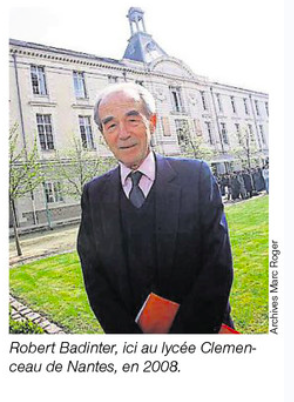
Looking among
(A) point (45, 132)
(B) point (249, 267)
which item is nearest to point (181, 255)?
(B) point (249, 267)

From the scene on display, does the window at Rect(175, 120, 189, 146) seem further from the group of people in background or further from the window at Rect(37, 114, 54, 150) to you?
the window at Rect(37, 114, 54, 150)

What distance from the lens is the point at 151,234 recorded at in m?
1.35

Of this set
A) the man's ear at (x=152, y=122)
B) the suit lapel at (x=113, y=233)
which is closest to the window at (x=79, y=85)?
the man's ear at (x=152, y=122)

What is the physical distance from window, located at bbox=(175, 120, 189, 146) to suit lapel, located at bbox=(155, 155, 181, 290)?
15.6 inches

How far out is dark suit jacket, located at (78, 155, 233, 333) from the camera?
4.36ft

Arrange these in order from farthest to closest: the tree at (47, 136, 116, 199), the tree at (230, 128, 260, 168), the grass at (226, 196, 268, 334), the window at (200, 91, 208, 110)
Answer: the window at (200, 91, 208, 110), the tree at (230, 128, 260, 168), the tree at (47, 136, 116, 199), the grass at (226, 196, 268, 334)

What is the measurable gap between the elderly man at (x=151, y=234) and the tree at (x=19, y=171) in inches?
21.3

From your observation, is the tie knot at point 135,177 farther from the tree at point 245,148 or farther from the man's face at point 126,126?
the tree at point 245,148

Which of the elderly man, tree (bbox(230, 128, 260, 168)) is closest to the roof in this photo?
the elderly man

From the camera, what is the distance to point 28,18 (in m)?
1.71

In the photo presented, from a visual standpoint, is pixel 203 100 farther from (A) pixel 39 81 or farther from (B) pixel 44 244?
(B) pixel 44 244
